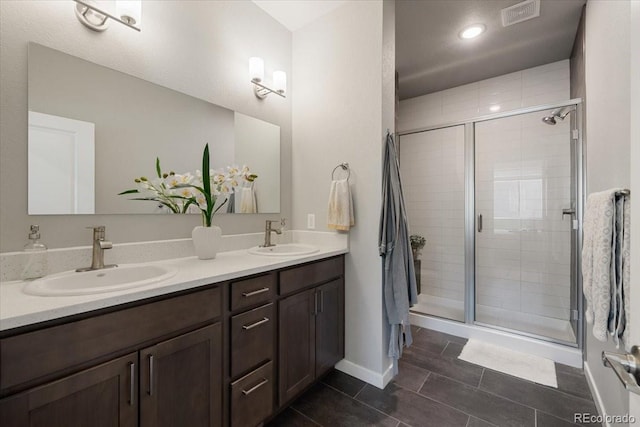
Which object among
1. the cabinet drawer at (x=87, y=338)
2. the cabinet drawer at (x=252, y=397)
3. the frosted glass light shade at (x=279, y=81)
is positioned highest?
the frosted glass light shade at (x=279, y=81)

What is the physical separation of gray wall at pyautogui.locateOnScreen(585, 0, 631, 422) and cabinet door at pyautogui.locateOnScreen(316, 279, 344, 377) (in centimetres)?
140

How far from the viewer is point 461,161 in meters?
3.24

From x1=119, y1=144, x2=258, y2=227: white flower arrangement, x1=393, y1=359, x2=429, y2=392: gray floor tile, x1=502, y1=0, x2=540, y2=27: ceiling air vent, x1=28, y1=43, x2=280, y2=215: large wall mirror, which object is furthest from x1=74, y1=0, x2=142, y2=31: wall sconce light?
x1=393, y1=359, x2=429, y2=392: gray floor tile

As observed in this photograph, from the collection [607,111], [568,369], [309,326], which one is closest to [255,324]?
[309,326]

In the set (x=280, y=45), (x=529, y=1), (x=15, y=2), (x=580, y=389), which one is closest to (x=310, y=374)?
(x=580, y=389)

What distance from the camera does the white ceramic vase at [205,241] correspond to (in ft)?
5.20

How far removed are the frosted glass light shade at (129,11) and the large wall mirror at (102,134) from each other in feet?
0.85

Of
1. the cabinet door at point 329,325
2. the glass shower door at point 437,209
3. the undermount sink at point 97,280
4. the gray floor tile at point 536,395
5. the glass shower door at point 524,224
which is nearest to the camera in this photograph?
the undermount sink at point 97,280

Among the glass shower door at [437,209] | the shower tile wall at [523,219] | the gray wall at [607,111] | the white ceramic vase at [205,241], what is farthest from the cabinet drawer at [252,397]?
the shower tile wall at [523,219]

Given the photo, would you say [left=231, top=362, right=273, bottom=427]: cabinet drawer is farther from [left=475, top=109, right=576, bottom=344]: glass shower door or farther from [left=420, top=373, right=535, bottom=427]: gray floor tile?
[left=475, top=109, right=576, bottom=344]: glass shower door

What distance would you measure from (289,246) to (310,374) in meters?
0.87

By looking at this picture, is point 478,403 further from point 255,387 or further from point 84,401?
point 84,401

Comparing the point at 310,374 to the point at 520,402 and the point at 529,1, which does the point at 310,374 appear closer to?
the point at 520,402

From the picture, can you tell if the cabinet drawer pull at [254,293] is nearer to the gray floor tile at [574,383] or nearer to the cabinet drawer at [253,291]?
the cabinet drawer at [253,291]
